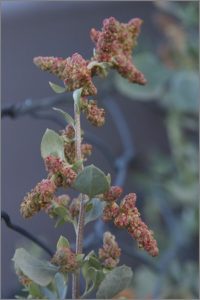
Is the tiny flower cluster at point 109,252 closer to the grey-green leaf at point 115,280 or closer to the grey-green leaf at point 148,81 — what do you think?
the grey-green leaf at point 115,280

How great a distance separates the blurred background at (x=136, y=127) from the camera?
1.00m

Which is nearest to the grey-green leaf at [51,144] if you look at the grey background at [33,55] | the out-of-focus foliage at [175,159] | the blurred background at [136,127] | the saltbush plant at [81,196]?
the saltbush plant at [81,196]

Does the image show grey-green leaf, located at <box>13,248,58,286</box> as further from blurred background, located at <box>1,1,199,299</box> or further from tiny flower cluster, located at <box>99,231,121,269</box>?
blurred background, located at <box>1,1,199,299</box>

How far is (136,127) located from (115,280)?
4.64ft

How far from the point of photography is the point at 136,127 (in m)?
1.80

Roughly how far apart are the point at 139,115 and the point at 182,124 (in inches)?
19.1

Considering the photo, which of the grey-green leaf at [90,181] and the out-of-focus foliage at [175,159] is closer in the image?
the grey-green leaf at [90,181]

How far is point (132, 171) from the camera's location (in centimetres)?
136

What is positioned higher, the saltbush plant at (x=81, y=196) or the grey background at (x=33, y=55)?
the grey background at (x=33, y=55)

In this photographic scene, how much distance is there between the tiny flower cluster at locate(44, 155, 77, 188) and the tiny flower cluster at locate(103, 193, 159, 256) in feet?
0.10

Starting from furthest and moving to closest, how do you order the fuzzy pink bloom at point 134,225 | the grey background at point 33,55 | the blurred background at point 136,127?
the grey background at point 33,55
the blurred background at point 136,127
the fuzzy pink bloom at point 134,225

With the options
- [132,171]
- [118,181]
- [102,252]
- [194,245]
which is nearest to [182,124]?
[132,171]

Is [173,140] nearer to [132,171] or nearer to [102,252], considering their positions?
[132,171]

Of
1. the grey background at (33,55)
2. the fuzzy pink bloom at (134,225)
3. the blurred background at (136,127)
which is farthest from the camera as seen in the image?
the grey background at (33,55)
